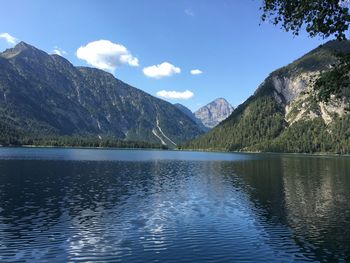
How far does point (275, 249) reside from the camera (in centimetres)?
3897

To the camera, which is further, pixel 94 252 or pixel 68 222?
pixel 68 222

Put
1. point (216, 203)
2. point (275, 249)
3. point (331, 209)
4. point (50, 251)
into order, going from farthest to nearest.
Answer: point (216, 203) < point (331, 209) < point (275, 249) < point (50, 251)

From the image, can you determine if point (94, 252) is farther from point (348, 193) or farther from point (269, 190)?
point (348, 193)

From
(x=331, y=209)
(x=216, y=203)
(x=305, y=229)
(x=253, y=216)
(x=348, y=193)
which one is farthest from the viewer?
(x=348, y=193)

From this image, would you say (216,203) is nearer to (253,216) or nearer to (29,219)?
(253,216)

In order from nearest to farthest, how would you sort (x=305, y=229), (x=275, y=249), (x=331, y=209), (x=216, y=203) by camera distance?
1. (x=275, y=249)
2. (x=305, y=229)
3. (x=331, y=209)
4. (x=216, y=203)

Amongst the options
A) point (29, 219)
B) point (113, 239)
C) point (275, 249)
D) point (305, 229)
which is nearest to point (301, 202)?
point (305, 229)

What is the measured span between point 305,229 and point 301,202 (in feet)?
73.9

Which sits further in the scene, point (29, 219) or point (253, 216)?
point (253, 216)

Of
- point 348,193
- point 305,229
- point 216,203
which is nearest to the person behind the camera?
point 305,229

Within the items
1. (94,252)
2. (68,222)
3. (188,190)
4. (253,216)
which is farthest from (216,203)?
(94,252)

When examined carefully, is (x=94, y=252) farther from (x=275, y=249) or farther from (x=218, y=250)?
(x=275, y=249)

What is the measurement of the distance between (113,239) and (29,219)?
15192 mm

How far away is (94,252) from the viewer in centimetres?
3634
